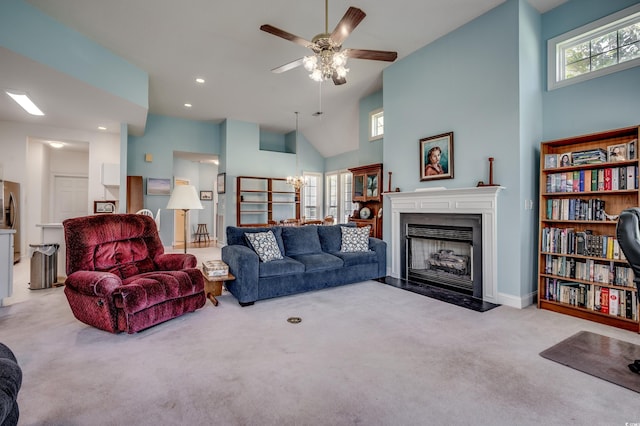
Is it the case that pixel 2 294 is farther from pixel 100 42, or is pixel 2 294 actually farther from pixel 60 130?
pixel 60 130

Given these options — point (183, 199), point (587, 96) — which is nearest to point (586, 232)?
point (587, 96)

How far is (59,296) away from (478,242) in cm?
532

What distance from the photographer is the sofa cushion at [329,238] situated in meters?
4.62

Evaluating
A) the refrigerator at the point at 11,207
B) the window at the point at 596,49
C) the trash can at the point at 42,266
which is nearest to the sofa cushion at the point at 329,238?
the window at the point at 596,49

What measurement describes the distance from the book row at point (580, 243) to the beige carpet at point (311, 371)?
2.29 ft

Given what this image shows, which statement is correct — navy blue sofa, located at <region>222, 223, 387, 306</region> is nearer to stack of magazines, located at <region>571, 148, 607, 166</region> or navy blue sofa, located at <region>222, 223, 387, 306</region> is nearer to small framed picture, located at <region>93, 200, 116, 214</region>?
stack of magazines, located at <region>571, 148, 607, 166</region>

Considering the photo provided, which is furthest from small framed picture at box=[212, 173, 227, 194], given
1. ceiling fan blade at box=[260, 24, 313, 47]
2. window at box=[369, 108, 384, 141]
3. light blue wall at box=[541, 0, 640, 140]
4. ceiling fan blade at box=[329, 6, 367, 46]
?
light blue wall at box=[541, 0, 640, 140]

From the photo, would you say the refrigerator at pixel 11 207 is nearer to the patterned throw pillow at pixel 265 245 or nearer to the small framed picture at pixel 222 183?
the small framed picture at pixel 222 183

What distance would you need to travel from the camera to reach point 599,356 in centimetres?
227

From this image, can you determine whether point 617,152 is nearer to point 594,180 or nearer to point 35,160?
point 594,180

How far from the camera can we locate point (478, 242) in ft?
12.3

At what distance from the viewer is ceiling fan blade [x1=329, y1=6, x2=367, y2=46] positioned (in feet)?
A: 8.19

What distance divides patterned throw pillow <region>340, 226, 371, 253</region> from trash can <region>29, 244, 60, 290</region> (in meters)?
4.10

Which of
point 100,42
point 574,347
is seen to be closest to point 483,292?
point 574,347
